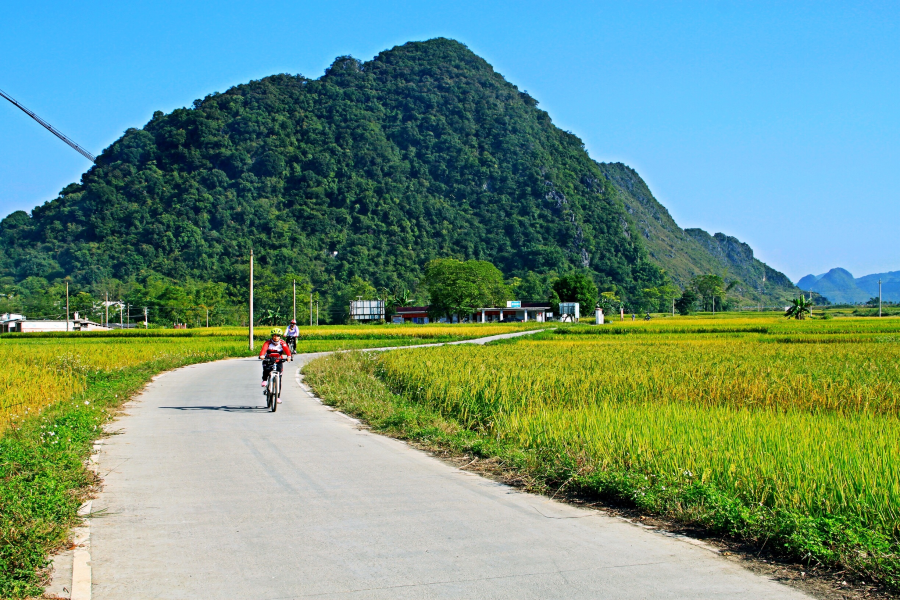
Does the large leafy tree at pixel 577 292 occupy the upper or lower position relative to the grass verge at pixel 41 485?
upper

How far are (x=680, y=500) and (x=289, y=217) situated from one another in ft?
529


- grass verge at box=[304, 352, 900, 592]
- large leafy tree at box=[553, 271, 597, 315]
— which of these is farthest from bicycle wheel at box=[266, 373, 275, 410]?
Result: large leafy tree at box=[553, 271, 597, 315]

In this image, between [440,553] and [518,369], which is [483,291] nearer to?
[518,369]

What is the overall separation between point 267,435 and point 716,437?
6.34 meters

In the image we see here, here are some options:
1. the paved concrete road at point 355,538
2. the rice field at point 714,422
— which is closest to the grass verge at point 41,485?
the paved concrete road at point 355,538

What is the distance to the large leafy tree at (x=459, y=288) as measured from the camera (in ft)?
354

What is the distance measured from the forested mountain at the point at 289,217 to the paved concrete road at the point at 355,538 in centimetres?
11087

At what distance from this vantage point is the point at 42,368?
20.2 metres

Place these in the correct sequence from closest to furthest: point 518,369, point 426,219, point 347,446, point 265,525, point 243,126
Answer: point 265,525, point 347,446, point 518,369, point 426,219, point 243,126

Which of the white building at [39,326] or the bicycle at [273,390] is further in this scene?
the white building at [39,326]

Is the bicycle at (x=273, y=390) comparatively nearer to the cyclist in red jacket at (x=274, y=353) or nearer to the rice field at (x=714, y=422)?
the cyclist in red jacket at (x=274, y=353)

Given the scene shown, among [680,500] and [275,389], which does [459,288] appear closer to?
[275,389]

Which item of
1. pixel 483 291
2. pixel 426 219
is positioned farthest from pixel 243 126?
pixel 483 291

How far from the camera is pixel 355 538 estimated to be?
5.57 metres
